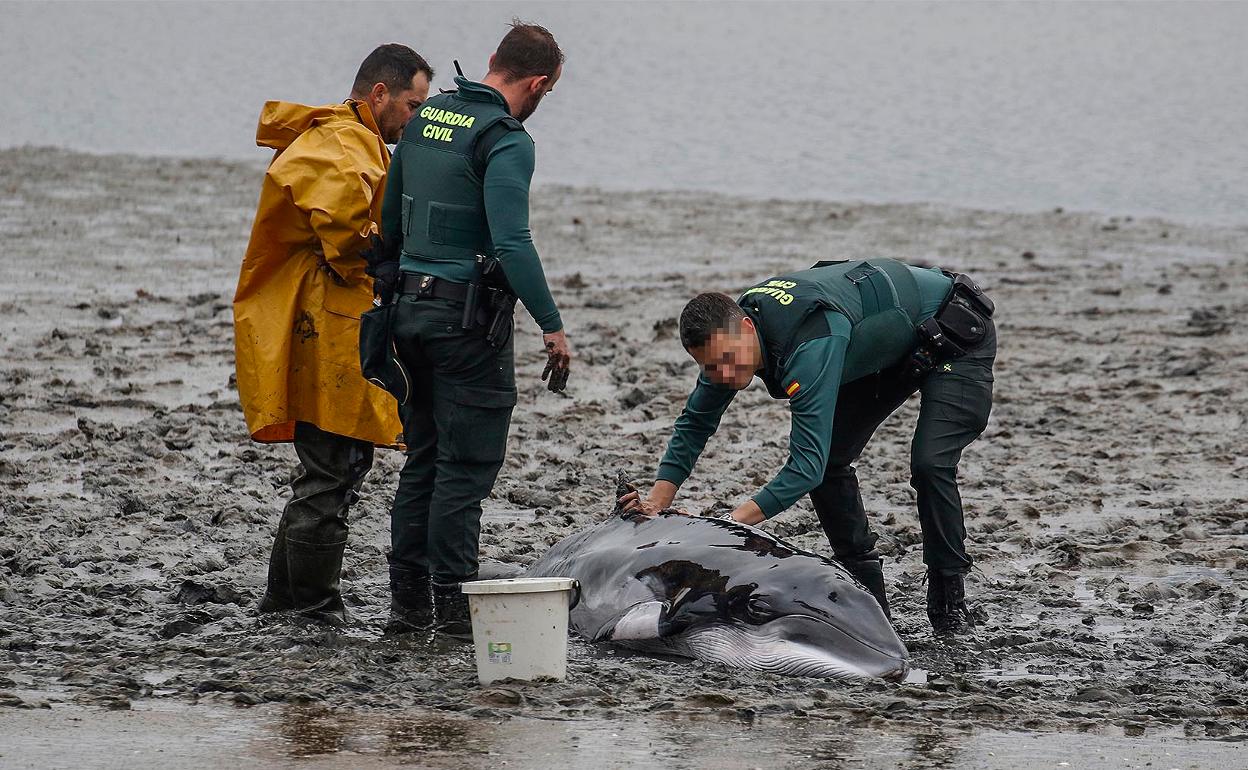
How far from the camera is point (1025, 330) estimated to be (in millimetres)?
11930

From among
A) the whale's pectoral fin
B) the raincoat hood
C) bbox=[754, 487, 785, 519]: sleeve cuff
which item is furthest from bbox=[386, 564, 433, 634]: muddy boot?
the raincoat hood

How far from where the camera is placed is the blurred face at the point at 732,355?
205 inches

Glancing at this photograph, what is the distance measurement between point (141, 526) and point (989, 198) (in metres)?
14.8

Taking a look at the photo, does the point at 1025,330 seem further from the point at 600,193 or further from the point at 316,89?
the point at 316,89

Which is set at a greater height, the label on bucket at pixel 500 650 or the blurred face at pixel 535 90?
the blurred face at pixel 535 90

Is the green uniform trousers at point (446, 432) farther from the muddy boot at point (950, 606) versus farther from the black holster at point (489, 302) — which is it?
the muddy boot at point (950, 606)

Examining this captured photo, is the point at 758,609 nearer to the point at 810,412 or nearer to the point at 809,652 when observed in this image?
the point at 809,652

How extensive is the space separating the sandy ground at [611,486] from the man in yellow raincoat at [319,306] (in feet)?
1.15

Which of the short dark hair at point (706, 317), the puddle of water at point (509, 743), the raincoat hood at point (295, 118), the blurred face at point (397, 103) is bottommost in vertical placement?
the puddle of water at point (509, 743)

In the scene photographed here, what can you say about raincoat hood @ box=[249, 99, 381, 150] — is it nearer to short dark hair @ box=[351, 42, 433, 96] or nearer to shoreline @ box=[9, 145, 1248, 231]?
short dark hair @ box=[351, 42, 433, 96]

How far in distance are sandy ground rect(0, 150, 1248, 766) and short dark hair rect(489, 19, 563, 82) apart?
199cm

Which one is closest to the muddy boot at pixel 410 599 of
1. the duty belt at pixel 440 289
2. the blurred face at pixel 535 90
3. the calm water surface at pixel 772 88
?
the duty belt at pixel 440 289

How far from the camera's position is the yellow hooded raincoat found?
557 cm

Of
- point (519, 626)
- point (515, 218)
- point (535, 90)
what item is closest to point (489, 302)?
point (515, 218)
